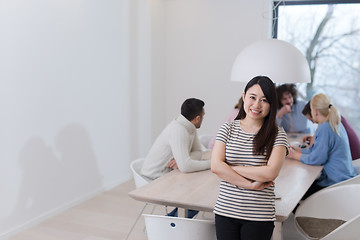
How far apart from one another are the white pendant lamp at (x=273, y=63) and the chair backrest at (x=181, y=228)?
49.5 inches

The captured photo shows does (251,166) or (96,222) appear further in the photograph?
(96,222)

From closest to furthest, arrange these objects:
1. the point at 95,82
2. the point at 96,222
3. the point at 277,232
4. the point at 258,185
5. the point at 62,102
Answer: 1. the point at 258,185
2. the point at 277,232
3. the point at 96,222
4. the point at 62,102
5. the point at 95,82

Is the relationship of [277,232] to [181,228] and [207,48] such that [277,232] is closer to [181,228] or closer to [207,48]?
[181,228]

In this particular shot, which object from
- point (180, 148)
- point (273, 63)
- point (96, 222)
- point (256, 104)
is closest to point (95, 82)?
point (96, 222)

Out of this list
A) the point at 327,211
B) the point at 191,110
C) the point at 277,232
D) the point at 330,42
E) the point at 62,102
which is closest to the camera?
the point at 277,232

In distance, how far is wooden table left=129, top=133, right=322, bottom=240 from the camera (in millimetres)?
2367

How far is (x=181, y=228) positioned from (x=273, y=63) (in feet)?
4.84

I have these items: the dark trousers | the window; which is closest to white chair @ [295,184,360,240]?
the dark trousers

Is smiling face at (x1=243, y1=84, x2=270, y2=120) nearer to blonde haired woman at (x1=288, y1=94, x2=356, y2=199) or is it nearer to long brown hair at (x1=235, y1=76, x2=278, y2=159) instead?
long brown hair at (x1=235, y1=76, x2=278, y2=159)

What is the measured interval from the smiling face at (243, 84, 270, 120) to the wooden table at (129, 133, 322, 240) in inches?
20.7

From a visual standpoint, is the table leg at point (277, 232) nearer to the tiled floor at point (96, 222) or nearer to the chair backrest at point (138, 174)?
the tiled floor at point (96, 222)

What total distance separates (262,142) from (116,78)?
3.21 m

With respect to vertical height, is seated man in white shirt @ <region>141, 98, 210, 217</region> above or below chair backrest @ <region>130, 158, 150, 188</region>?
above

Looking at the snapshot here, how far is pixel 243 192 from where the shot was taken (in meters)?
2.05
